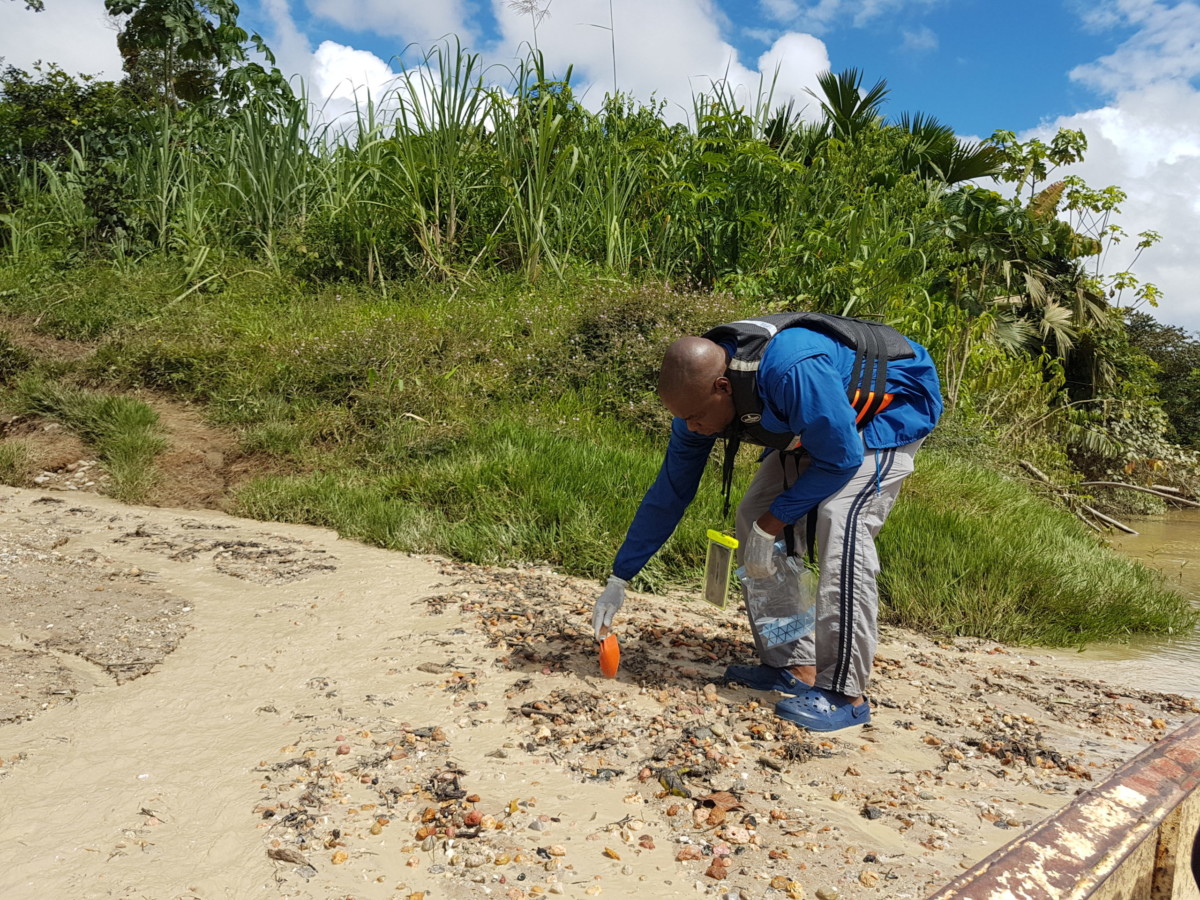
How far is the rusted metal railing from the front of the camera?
3.96 ft

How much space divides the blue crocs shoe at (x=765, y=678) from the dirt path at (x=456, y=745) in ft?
0.29

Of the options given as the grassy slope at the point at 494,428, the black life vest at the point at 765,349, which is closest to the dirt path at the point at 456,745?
the grassy slope at the point at 494,428

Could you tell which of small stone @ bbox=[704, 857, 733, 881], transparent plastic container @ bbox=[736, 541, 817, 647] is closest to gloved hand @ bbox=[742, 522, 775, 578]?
transparent plastic container @ bbox=[736, 541, 817, 647]

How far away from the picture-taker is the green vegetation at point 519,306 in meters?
5.40

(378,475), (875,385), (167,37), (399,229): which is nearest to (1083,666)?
(875,385)

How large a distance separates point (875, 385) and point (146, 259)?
7608mm

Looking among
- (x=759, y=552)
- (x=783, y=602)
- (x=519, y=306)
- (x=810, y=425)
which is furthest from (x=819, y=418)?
(x=519, y=306)

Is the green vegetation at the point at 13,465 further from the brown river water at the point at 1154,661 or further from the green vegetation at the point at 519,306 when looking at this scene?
the brown river water at the point at 1154,661

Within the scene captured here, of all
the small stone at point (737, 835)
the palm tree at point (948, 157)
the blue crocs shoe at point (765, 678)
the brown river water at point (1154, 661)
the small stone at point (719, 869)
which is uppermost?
the palm tree at point (948, 157)

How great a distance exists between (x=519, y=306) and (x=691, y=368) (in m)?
4.97

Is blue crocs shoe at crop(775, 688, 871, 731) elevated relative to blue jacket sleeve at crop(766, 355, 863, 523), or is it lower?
lower

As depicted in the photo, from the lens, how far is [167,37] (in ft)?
40.6

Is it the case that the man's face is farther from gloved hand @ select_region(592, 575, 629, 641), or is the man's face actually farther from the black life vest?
gloved hand @ select_region(592, 575, 629, 641)

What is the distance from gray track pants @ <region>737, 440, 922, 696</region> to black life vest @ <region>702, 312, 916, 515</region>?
8.2 inches
